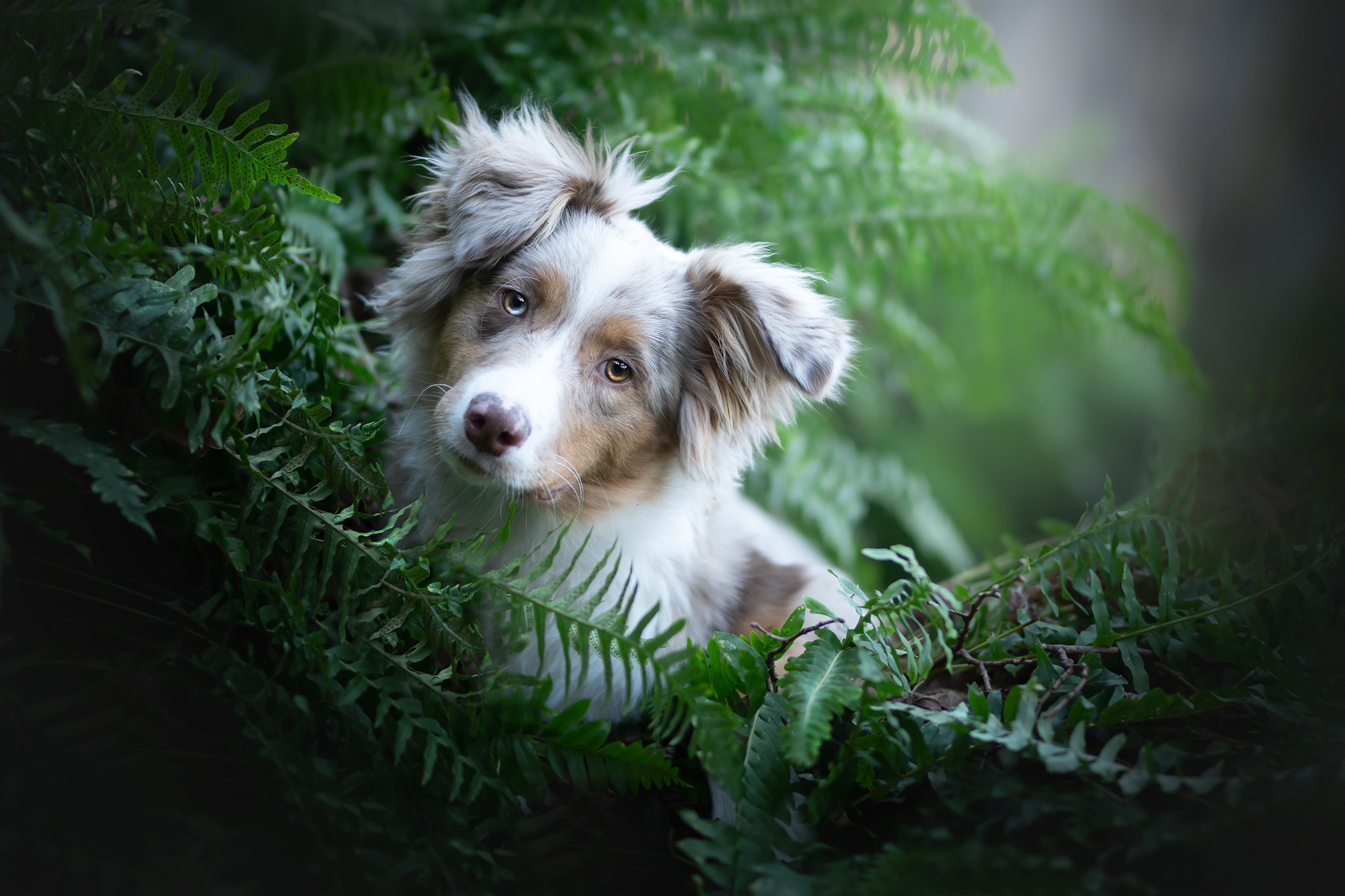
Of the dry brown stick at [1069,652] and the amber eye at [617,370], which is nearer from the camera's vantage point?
the dry brown stick at [1069,652]

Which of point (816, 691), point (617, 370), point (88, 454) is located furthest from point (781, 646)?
point (88, 454)

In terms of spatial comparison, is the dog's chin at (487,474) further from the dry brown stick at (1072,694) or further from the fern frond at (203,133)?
the dry brown stick at (1072,694)

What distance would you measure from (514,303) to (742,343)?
0.80 metres

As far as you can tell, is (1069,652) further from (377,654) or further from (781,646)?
(377,654)

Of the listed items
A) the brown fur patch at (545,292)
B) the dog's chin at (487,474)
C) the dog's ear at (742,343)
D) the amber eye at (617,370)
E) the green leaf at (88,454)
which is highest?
the dog's ear at (742,343)

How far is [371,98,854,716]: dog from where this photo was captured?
2.64 metres

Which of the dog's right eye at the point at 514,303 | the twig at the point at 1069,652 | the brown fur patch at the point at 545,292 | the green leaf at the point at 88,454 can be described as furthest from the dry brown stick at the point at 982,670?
the green leaf at the point at 88,454

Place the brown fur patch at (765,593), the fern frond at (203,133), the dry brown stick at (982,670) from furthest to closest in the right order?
the brown fur patch at (765,593) → the dry brown stick at (982,670) → the fern frond at (203,133)

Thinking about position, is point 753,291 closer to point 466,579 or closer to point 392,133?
point 466,579

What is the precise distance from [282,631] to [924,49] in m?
3.47

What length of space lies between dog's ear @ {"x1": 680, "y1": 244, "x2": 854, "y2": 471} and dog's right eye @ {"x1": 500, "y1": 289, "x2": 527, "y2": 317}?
60 centimetres

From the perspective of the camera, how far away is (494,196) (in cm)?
272

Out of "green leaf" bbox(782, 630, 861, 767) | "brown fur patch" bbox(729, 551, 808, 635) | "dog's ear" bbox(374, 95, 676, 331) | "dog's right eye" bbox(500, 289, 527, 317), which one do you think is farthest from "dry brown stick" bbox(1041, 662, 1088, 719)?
"dog's ear" bbox(374, 95, 676, 331)

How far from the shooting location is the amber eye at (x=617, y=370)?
2.71 meters
